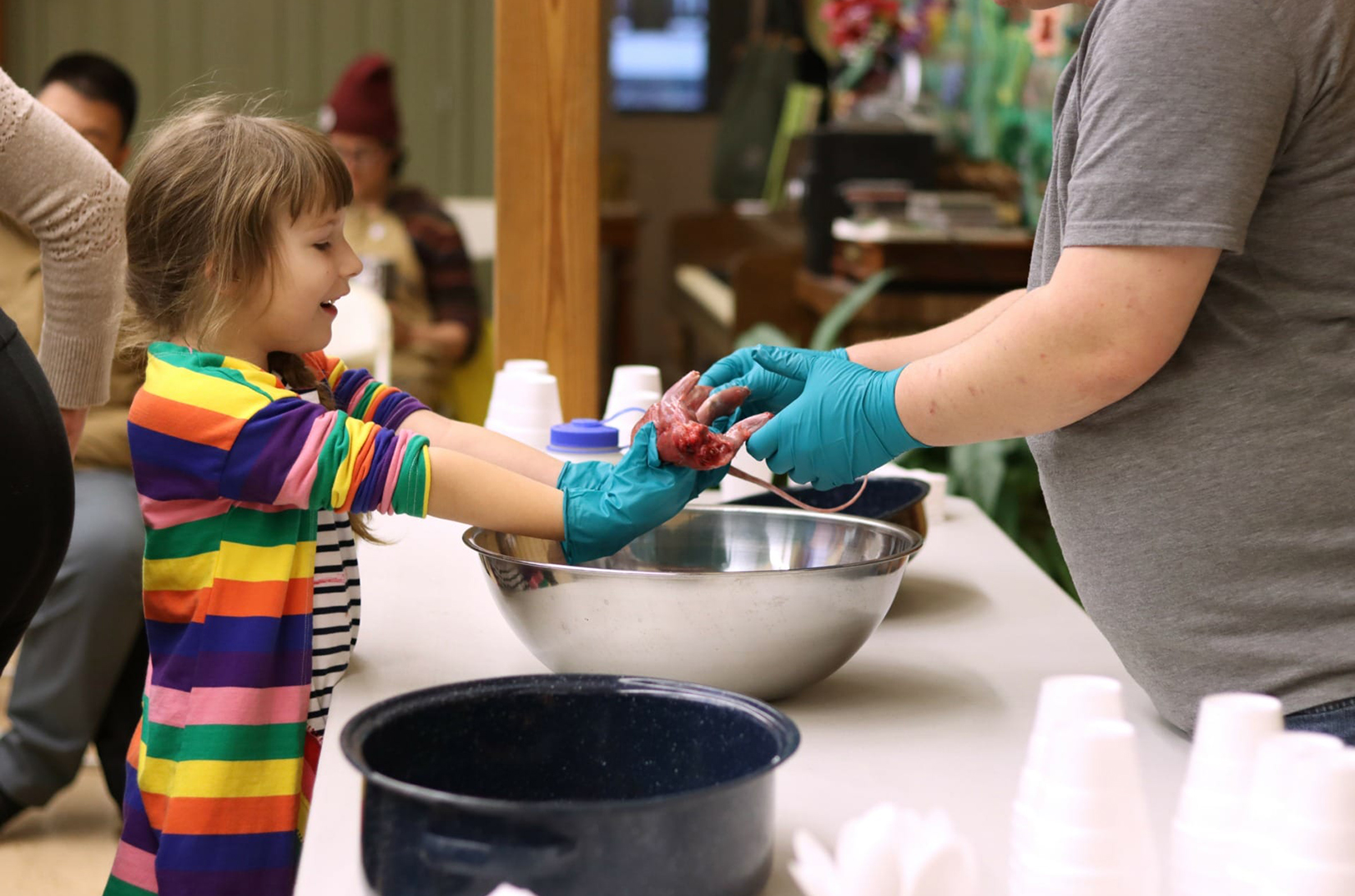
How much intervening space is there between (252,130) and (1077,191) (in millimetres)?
672

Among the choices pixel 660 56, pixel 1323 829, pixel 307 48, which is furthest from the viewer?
pixel 660 56

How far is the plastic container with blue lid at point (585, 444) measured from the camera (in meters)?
1.49

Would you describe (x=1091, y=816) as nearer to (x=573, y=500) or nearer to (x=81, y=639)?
(x=573, y=500)

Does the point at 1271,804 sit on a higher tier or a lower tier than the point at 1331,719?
higher

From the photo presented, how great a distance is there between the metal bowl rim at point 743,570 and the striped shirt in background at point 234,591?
0.30 feet

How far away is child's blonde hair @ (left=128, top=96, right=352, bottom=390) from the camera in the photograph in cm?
106

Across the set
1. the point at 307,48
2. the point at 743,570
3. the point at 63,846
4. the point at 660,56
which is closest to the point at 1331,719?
the point at 743,570

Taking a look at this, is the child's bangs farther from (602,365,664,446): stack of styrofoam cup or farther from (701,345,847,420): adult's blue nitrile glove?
(602,365,664,446): stack of styrofoam cup

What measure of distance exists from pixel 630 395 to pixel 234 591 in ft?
2.51

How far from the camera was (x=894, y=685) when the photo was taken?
1017 mm

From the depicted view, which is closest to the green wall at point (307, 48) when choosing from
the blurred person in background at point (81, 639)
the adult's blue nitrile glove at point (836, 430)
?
the blurred person in background at point (81, 639)

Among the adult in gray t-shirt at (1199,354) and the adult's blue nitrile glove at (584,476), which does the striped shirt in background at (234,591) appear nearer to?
the adult's blue nitrile glove at (584,476)

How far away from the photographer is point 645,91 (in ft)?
21.7

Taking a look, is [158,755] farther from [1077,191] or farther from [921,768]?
[1077,191]
